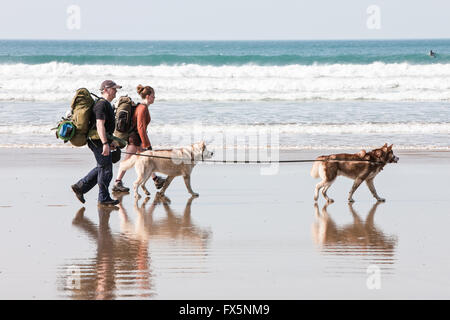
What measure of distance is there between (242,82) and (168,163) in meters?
22.3

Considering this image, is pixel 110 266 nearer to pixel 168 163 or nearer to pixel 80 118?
pixel 80 118

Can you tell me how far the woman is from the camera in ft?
33.6

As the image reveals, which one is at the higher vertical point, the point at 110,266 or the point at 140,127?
the point at 140,127

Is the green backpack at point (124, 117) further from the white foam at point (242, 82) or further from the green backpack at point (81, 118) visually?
the white foam at point (242, 82)

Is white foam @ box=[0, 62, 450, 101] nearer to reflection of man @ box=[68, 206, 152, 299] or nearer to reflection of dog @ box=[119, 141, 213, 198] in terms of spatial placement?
reflection of dog @ box=[119, 141, 213, 198]

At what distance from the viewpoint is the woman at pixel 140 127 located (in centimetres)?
1023

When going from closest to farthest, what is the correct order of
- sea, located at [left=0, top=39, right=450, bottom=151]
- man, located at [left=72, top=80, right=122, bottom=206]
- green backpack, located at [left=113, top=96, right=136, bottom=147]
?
man, located at [left=72, top=80, right=122, bottom=206] → green backpack, located at [left=113, top=96, right=136, bottom=147] → sea, located at [left=0, top=39, right=450, bottom=151]

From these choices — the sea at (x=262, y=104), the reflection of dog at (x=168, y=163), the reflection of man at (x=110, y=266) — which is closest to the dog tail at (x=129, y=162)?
the reflection of dog at (x=168, y=163)

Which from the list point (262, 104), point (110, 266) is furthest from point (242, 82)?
point (110, 266)

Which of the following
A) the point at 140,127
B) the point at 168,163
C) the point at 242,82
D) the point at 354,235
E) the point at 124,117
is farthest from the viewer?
the point at 242,82

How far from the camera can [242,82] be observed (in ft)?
106

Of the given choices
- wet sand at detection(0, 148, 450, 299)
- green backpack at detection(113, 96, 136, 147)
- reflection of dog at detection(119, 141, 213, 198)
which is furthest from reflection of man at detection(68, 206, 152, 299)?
green backpack at detection(113, 96, 136, 147)

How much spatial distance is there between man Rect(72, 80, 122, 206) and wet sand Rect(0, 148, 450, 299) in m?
0.21

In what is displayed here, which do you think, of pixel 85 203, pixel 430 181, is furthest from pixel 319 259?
pixel 430 181
